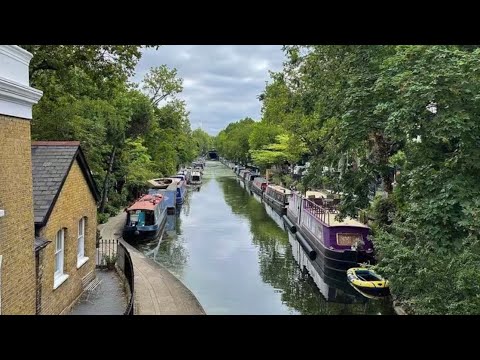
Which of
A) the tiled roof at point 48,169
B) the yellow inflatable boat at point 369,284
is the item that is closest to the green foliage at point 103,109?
the tiled roof at point 48,169

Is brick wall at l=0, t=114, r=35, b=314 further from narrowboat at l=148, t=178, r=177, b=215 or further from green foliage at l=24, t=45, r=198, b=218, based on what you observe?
narrowboat at l=148, t=178, r=177, b=215

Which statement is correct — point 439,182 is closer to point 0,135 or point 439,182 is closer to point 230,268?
point 0,135

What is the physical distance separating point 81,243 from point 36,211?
11.6 ft

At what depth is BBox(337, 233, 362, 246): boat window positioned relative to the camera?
20677 millimetres

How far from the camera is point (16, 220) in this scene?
713 cm

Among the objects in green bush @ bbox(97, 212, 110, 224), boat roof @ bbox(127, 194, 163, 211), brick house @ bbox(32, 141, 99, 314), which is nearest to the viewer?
brick house @ bbox(32, 141, 99, 314)

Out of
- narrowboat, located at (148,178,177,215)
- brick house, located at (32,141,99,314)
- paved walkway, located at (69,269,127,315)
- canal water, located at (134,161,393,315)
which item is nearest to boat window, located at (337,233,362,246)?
canal water, located at (134,161,393,315)

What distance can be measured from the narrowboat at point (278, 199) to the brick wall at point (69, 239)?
26692 mm

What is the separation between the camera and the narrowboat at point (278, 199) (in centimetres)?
3933

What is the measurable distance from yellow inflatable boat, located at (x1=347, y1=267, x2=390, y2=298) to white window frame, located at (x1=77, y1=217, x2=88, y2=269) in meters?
9.38

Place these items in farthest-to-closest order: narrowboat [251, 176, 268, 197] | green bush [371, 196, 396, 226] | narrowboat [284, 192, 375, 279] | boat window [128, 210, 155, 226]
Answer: narrowboat [251, 176, 268, 197]
boat window [128, 210, 155, 226]
narrowboat [284, 192, 375, 279]
green bush [371, 196, 396, 226]

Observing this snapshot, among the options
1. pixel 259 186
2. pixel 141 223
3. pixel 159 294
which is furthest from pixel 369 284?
pixel 259 186
